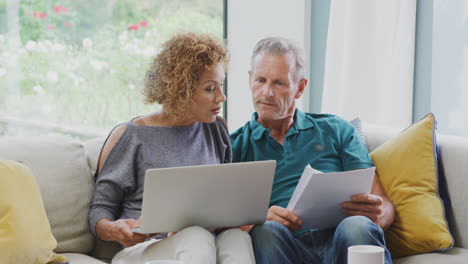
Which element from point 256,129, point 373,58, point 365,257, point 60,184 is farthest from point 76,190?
point 373,58

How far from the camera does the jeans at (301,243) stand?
2.14 meters

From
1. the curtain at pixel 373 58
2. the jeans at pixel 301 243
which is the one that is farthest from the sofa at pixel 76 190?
the curtain at pixel 373 58

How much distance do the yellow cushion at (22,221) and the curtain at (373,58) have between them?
202 centimetres

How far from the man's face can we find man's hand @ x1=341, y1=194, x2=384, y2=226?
0.49 meters

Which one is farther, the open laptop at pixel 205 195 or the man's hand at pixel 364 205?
the man's hand at pixel 364 205

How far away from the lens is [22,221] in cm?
203

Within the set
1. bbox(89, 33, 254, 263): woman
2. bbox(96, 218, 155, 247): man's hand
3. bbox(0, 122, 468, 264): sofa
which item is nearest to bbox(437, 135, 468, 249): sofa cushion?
bbox(0, 122, 468, 264): sofa

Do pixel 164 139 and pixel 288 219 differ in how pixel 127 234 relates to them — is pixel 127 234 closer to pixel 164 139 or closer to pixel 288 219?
pixel 164 139

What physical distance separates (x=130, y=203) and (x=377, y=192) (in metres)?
0.84

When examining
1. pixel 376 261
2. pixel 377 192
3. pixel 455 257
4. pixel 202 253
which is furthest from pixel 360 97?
→ pixel 376 261

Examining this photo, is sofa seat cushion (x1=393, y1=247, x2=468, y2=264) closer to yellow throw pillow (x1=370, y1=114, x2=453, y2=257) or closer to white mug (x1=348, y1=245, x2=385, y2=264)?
yellow throw pillow (x1=370, y1=114, x2=453, y2=257)

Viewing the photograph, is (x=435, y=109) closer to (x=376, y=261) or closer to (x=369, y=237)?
(x=369, y=237)

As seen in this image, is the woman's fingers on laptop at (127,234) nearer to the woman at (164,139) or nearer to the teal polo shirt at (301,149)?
the woman at (164,139)

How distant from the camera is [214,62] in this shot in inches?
97.7
